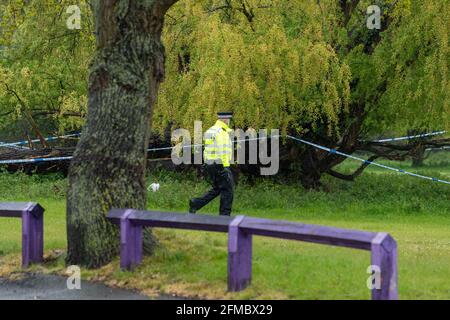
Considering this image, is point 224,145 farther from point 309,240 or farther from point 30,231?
point 309,240

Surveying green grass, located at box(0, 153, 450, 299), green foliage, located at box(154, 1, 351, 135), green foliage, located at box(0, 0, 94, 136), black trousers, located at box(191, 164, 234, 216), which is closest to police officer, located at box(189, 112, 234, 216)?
black trousers, located at box(191, 164, 234, 216)

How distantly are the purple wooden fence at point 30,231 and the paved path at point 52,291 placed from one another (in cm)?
56

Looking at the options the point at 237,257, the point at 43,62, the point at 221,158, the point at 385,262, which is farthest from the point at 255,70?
the point at 385,262

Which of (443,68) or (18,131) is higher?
(443,68)

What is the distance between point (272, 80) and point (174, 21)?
344cm

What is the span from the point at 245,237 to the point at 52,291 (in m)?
2.29

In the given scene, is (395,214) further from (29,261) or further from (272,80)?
(29,261)

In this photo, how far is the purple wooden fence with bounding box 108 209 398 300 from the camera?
6.90 meters

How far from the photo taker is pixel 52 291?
873 centimetres

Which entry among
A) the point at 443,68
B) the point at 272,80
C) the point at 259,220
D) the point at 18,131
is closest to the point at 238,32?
the point at 272,80

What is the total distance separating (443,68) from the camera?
16.8m

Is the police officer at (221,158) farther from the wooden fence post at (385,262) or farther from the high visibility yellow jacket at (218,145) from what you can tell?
the wooden fence post at (385,262)

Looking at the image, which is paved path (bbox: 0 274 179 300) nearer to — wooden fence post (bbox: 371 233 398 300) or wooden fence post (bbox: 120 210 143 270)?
wooden fence post (bbox: 120 210 143 270)

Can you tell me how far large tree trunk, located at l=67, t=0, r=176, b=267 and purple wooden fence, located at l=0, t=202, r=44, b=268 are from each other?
0.52 metres
